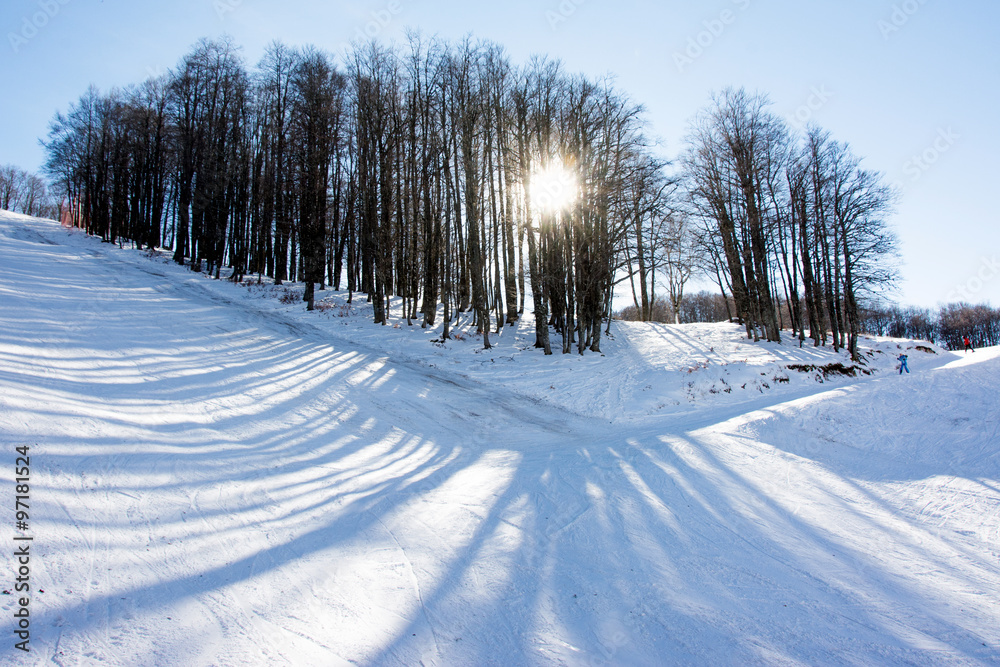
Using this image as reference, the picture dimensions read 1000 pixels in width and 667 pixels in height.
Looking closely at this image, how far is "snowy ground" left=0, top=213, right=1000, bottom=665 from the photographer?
3170 mm

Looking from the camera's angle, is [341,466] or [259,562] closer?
[259,562]

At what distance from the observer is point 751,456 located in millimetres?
7094

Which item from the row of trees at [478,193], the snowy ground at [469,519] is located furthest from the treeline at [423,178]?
the snowy ground at [469,519]

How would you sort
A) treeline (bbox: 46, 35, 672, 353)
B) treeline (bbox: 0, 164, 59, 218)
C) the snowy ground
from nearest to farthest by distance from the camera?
the snowy ground, treeline (bbox: 46, 35, 672, 353), treeline (bbox: 0, 164, 59, 218)

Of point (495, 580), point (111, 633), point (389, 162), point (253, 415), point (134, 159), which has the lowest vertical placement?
point (495, 580)

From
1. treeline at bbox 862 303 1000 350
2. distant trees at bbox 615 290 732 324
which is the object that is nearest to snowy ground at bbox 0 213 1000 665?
distant trees at bbox 615 290 732 324

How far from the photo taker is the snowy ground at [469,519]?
3170 mm

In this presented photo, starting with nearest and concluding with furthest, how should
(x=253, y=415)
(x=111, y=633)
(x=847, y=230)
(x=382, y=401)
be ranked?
(x=111, y=633) < (x=253, y=415) < (x=382, y=401) < (x=847, y=230)

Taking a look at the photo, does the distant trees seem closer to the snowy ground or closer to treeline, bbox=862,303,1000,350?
treeline, bbox=862,303,1000,350

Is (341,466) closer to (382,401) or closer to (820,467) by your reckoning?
(382,401)

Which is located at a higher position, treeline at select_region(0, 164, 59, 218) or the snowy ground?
treeline at select_region(0, 164, 59, 218)

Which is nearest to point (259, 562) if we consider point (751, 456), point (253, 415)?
point (253, 415)

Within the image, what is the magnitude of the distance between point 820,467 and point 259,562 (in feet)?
24.7

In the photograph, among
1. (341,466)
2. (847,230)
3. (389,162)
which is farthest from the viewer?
(847,230)
